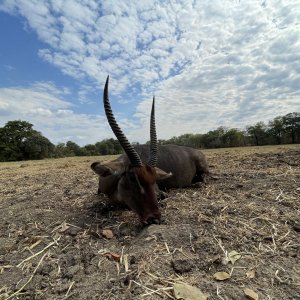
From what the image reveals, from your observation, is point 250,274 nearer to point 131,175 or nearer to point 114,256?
point 114,256

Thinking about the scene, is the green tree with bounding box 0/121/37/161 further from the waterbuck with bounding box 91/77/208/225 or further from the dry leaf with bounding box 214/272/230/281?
the dry leaf with bounding box 214/272/230/281

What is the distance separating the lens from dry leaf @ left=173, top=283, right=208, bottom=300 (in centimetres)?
254

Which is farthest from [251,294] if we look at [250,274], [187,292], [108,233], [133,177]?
[133,177]

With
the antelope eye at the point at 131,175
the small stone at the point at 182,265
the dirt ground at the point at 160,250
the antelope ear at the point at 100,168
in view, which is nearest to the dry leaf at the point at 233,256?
the dirt ground at the point at 160,250

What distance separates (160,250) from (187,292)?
0.83 meters

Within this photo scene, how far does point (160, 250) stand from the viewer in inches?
134

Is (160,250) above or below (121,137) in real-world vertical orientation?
below

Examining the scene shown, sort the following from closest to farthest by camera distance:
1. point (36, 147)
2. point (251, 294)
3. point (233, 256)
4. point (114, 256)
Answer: point (251, 294), point (233, 256), point (114, 256), point (36, 147)

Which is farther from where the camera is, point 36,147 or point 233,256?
point 36,147

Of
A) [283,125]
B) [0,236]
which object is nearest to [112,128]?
[0,236]

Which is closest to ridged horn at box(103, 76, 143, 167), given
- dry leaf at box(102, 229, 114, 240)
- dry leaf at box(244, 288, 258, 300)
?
dry leaf at box(102, 229, 114, 240)

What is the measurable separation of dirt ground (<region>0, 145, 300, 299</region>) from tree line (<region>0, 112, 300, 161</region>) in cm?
3834

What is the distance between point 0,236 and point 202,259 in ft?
10.5

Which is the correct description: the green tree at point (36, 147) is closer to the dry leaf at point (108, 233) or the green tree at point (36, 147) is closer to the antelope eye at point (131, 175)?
the antelope eye at point (131, 175)
